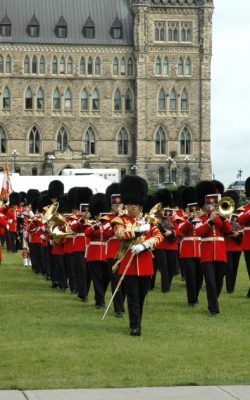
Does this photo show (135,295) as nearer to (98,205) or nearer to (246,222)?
(98,205)

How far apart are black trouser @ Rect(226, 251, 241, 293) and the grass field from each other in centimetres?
116

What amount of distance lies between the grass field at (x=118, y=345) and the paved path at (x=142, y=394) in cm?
41

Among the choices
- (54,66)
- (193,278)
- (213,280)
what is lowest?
(193,278)

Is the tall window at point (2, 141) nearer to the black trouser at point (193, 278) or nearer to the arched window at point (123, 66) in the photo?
the arched window at point (123, 66)

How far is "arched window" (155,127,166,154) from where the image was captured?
88.9 meters

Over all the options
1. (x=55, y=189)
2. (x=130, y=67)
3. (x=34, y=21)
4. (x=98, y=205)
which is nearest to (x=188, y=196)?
(x=55, y=189)

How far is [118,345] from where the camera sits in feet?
44.7

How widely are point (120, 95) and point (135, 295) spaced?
248ft

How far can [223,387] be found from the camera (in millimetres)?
10531

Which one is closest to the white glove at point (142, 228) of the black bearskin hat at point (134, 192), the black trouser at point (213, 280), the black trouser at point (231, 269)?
the black bearskin hat at point (134, 192)

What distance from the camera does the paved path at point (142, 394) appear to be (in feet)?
32.8

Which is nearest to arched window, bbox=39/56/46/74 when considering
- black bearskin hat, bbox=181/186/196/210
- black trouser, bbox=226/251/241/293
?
black bearskin hat, bbox=181/186/196/210

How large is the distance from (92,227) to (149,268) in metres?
3.82

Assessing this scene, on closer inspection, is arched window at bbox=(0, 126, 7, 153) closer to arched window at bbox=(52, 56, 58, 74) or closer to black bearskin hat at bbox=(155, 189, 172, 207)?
arched window at bbox=(52, 56, 58, 74)
